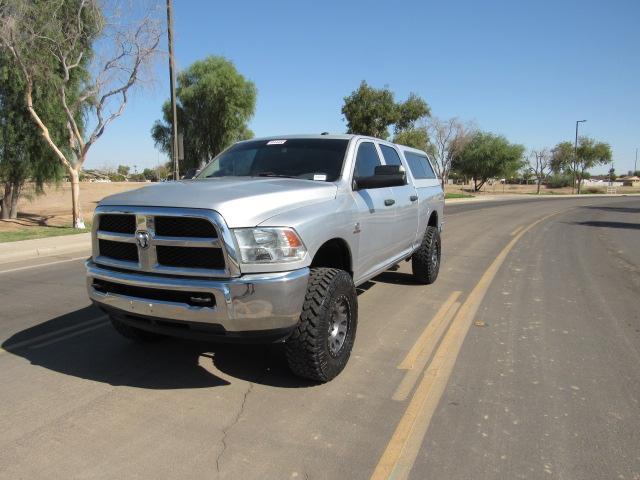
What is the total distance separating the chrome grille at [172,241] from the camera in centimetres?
329

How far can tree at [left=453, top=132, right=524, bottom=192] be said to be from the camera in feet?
216

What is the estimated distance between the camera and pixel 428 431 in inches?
127

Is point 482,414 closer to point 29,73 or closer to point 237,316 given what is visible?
point 237,316

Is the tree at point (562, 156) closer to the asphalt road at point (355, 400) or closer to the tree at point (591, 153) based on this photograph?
the tree at point (591, 153)

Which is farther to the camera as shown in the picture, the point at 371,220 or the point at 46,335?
the point at 46,335

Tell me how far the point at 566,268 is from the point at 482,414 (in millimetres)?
6865

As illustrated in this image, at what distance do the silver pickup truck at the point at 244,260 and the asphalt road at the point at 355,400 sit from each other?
18.2 inches

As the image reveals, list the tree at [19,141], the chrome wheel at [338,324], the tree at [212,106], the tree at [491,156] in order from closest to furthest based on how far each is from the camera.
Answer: the chrome wheel at [338,324], the tree at [19,141], the tree at [212,106], the tree at [491,156]

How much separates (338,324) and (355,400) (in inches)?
25.5

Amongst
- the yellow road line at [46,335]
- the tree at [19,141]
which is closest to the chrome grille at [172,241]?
the yellow road line at [46,335]

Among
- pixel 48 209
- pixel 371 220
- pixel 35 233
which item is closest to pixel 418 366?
pixel 371 220

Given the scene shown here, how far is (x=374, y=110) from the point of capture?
3591cm

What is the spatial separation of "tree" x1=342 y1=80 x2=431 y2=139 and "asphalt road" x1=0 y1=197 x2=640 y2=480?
31.1 meters

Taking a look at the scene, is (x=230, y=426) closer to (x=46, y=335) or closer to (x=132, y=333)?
(x=132, y=333)
